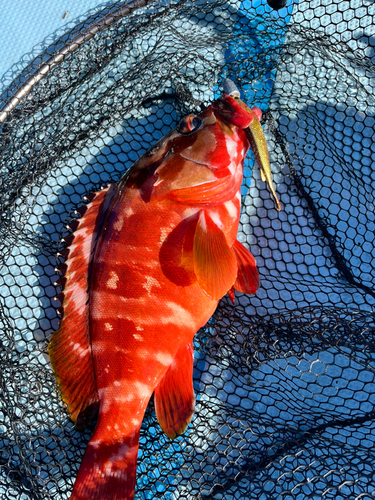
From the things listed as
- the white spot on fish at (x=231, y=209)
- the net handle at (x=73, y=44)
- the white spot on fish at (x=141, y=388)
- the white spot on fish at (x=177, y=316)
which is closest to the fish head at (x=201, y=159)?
the white spot on fish at (x=231, y=209)

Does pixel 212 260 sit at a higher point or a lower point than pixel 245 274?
higher

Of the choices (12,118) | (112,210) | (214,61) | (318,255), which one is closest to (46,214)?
(12,118)

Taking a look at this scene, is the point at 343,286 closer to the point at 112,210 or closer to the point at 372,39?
the point at 112,210

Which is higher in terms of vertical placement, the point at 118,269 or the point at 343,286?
the point at 118,269

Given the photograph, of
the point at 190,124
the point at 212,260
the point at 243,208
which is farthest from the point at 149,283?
the point at 243,208

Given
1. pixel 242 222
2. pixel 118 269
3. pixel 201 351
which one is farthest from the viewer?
pixel 242 222

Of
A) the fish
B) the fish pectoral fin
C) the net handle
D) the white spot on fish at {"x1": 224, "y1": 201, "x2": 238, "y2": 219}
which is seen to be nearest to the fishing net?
the net handle

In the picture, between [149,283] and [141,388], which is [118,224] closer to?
[149,283]
